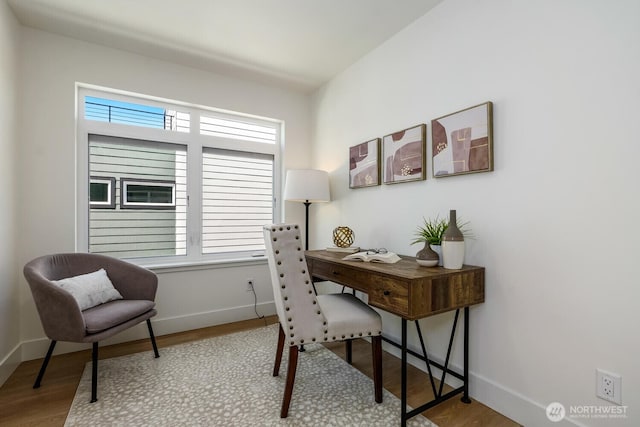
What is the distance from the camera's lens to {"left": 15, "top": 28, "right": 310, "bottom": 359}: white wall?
2248 millimetres

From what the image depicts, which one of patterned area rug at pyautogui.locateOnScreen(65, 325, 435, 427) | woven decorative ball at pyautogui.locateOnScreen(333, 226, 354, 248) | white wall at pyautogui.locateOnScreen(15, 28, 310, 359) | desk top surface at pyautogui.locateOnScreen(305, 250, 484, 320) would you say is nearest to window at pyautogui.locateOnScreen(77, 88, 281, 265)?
white wall at pyautogui.locateOnScreen(15, 28, 310, 359)

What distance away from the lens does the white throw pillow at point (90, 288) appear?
6.49 feet

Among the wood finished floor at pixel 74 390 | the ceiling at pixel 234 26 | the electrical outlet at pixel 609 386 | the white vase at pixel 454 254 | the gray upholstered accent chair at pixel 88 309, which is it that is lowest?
the wood finished floor at pixel 74 390

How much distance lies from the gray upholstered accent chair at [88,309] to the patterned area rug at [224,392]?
17cm

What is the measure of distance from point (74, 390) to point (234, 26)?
8.82ft

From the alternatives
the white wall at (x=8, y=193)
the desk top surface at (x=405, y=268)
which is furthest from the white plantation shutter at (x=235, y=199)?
the desk top surface at (x=405, y=268)

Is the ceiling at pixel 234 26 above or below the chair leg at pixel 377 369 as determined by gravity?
above

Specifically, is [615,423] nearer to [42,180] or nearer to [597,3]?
[597,3]

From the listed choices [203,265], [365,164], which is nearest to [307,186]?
[365,164]

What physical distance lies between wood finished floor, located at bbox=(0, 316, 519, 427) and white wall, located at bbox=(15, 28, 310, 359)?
21 centimetres

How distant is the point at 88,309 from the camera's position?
201cm

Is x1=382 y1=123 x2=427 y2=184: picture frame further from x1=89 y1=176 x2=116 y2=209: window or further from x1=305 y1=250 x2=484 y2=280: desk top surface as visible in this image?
x1=89 y1=176 x2=116 y2=209: window

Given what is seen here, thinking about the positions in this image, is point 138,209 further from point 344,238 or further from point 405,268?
point 405,268

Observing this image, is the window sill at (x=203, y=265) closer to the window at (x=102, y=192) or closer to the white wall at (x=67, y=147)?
the white wall at (x=67, y=147)
